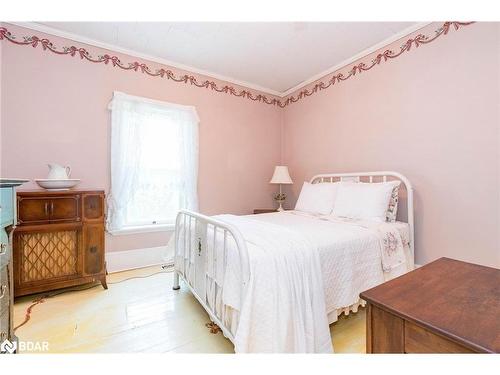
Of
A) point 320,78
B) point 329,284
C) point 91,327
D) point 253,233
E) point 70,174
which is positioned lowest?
point 91,327

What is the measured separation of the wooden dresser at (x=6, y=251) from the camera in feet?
3.41

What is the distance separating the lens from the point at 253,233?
162 centimetres

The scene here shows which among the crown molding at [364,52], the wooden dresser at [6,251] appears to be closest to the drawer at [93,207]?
the wooden dresser at [6,251]

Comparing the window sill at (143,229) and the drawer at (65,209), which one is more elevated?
Result: the drawer at (65,209)

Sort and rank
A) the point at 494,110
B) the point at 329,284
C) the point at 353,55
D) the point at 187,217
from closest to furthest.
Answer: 1. the point at 329,284
2. the point at 494,110
3. the point at 187,217
4. the point at 353,55

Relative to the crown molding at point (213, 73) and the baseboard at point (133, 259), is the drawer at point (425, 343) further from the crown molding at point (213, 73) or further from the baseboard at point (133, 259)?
the crown molding at point (213, 73)

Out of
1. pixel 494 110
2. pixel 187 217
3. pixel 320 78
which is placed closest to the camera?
pixel 494 110

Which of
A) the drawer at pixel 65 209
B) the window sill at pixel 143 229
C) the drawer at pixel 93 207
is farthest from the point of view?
the window sill at pixel 143 229

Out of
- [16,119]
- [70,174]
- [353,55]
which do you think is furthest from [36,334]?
Answer: [353,55]

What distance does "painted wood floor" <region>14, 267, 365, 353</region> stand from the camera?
4.70 feet

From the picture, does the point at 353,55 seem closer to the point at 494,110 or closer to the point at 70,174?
the point at 494,110

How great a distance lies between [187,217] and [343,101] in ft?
7.62

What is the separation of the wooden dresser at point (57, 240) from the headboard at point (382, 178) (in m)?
2.53

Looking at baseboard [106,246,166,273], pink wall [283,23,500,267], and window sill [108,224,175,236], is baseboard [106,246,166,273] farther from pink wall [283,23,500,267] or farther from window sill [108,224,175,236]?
pink wall [283,23,500,267]
